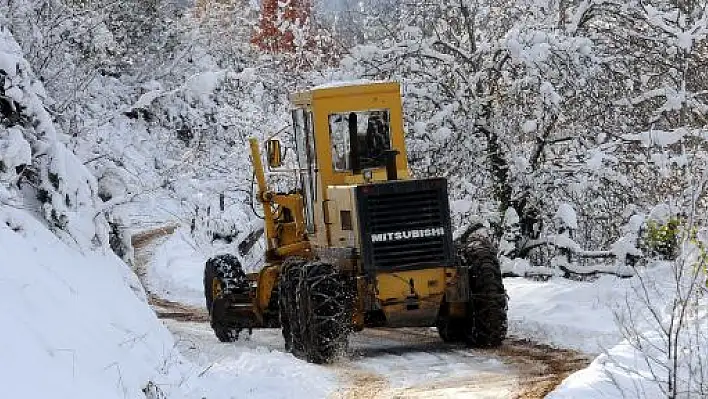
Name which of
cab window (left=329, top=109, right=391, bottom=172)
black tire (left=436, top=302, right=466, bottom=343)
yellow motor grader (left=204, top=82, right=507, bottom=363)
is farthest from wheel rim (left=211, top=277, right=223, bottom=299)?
black tire (left=436, top=302, right=466, bottom=343)

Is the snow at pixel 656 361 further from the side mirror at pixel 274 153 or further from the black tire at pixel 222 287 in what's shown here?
the black tire at pixel 222 287

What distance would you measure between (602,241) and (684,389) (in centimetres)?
1302

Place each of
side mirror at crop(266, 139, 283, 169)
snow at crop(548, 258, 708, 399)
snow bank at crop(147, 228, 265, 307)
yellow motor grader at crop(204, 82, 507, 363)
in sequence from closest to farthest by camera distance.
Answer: snow at crop(548, 258, 708, 399)
yellow motor grader at crop(204, 82, 507, 363)
side mirror at crop(266, 139, 283, 169)
snow bank at crop(147, 228, 265, 307)

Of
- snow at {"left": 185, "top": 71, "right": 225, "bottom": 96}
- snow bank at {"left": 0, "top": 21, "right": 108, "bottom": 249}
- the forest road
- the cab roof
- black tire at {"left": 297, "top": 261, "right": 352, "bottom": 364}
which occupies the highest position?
snow at {"left": 185, "top": 71, "right": 225, "bottom": 96}

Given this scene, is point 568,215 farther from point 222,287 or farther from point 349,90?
point 222,287

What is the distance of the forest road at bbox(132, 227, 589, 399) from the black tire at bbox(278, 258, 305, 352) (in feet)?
2.04

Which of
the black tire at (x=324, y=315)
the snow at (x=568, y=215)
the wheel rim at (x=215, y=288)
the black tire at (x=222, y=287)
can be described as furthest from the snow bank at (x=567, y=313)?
the wheel rim at (x=215, y=288)

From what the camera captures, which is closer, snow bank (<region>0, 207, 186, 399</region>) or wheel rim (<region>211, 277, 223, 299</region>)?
snow bank (<region>0, 207, 186, 399</region>)

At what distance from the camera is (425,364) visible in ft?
38.4

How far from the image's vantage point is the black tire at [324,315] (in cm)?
1205

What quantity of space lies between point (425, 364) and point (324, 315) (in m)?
1.22

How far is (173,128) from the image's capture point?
20.7 metres

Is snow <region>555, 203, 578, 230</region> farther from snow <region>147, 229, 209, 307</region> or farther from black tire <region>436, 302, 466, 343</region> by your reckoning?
snow <region>147, 229, 209, 307</region>

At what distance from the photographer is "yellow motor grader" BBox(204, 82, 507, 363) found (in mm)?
12203
